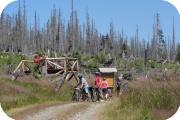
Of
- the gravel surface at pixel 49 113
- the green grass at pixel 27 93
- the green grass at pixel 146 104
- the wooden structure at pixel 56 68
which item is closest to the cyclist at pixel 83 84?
the wooden structure at pixel 56 68

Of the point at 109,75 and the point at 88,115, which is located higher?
the point at 109,75

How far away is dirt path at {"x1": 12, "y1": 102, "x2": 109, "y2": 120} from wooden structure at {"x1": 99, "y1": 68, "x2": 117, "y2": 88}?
8.83 ft

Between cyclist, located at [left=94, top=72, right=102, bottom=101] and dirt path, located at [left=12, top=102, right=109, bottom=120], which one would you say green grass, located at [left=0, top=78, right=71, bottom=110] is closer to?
dirt path, located at [left=12, top=102, right=109, bottom=120]

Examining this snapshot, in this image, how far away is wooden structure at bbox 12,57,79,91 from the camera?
1212 centimetres

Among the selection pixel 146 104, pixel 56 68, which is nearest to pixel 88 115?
pixel 146 104

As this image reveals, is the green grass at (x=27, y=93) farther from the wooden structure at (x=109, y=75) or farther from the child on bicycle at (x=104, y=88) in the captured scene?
the wooden structure at (x=109, y=75)

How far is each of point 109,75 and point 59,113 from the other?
460 cm

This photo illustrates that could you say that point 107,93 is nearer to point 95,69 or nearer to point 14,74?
point 95,69

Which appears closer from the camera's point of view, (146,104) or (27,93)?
(146,104)

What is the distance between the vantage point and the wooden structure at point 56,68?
12.1 meters

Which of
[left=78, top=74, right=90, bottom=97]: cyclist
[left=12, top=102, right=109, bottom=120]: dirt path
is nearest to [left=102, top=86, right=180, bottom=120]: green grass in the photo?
[left=12, top=102, right=109, bottom=120]: dirt path

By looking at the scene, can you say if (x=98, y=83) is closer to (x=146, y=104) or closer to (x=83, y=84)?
(x=83, y=84)

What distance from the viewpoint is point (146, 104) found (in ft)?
30.6

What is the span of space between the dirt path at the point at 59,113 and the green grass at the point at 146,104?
0.56 meters
